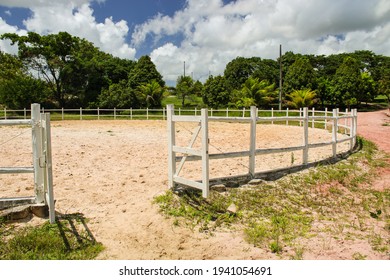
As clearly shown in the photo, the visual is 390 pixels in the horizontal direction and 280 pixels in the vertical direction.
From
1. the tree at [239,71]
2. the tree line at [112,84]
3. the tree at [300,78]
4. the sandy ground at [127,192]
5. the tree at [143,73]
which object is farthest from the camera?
the tree at [239,71]

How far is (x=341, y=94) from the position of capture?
40.9 metres

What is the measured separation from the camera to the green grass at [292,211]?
445 centimetres

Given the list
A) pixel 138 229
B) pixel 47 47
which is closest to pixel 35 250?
pixel 138 229

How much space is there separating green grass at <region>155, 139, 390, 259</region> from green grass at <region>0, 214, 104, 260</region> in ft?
4.23

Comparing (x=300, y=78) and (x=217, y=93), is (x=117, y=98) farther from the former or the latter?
(x=300, y=78)

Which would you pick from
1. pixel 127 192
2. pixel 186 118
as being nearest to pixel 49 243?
pixel 127 192

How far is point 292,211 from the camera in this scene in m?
5.36

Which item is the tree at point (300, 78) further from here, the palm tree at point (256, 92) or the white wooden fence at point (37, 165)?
the white wooden fence at point (37, 165)

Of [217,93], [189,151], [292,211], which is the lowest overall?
[292,211]

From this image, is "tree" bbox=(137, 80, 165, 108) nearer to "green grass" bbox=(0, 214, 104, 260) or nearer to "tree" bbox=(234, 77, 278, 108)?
"tree" bbox=(234, 77, 278, 108)

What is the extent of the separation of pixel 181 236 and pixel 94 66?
35631mm

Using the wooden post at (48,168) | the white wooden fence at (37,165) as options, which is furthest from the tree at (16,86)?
the wooden post at (48,168)

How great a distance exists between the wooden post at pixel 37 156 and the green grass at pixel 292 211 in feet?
5.98

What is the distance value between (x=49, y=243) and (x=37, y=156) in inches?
54.7
